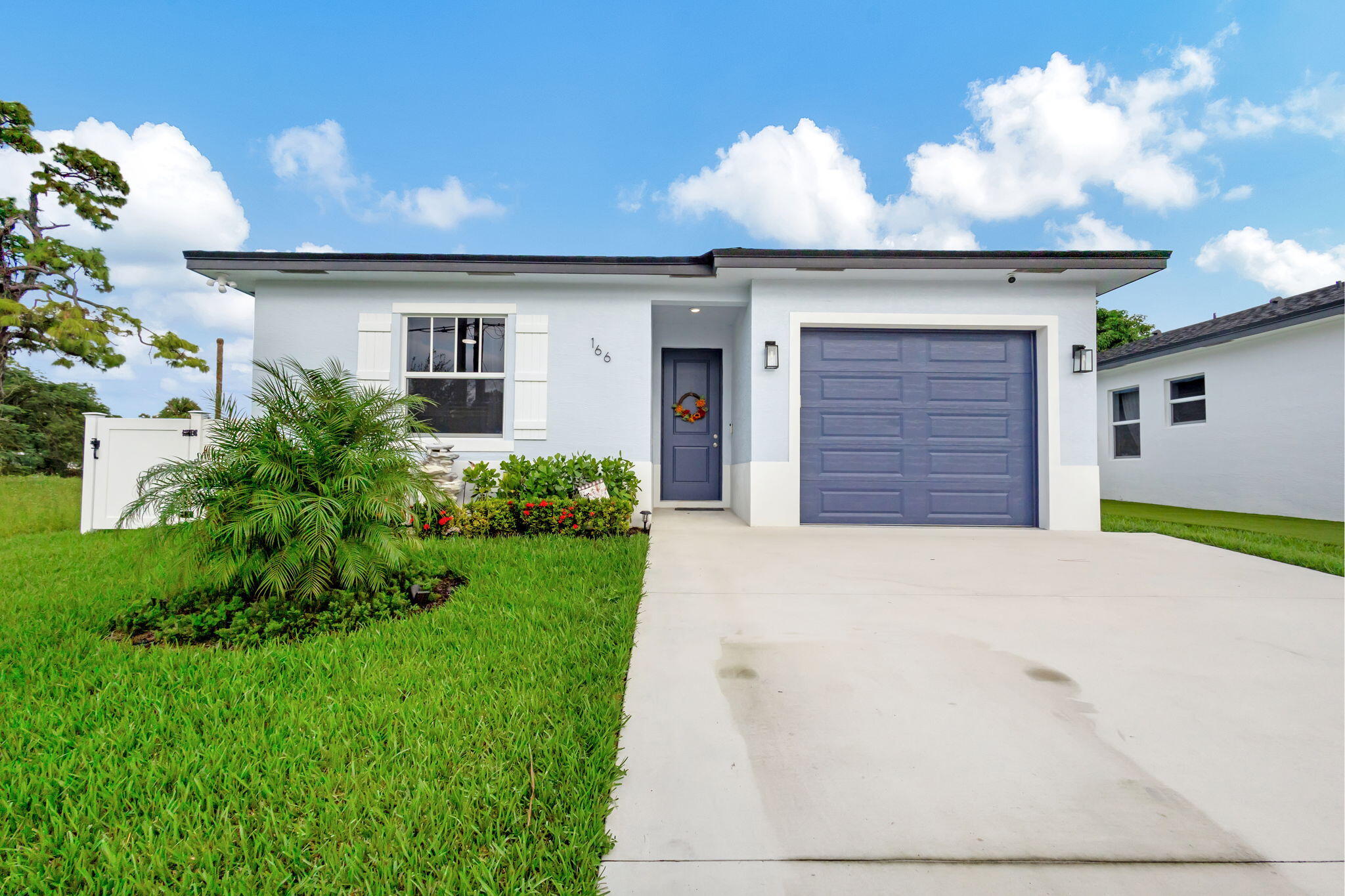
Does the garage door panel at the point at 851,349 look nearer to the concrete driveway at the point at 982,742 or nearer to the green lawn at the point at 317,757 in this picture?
the concrete driveway at the point at 982,742

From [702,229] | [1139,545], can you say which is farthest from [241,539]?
[702,229]

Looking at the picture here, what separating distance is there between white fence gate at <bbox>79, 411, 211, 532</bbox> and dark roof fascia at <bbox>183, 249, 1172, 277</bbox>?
1731mm

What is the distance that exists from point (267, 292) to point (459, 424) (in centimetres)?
249

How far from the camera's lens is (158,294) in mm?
12016

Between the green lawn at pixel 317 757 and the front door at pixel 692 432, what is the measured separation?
16.0 ft

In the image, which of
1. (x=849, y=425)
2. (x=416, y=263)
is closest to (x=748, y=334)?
(x=849, y=425)

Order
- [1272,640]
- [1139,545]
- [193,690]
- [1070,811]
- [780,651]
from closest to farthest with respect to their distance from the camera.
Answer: [1070,811], [193,690], [780,651], [1272,640], [1139,545]

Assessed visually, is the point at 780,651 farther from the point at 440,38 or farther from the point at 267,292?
the point at 440,38

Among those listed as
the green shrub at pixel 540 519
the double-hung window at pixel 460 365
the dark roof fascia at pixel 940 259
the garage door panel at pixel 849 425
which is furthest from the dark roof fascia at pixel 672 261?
the green shrub at pixel 540 519

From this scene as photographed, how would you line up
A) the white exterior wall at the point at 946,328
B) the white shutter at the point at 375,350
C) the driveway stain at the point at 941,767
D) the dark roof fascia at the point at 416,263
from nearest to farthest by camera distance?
the driveway stain at the point at 941,767
the dark roof fascia at the point at 416,263
the white exterior wall at the point at 946,328
the white shutter at the point at 375,350

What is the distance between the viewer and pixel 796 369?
5.79m

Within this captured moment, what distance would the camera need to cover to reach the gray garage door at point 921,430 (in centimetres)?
585

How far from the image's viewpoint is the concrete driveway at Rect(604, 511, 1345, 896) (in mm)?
1192

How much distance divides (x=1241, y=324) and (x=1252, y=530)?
3236 millimetres
